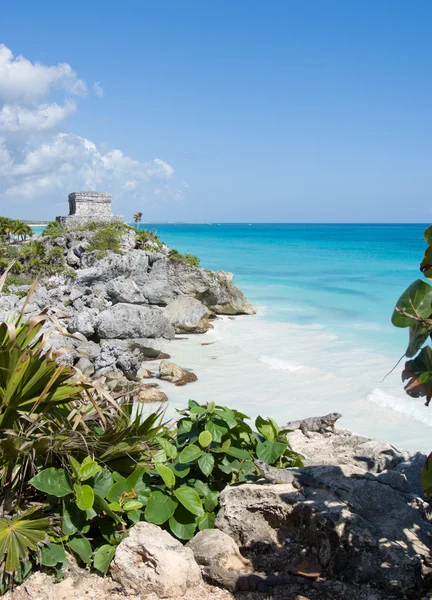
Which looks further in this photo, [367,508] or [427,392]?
[367,508]

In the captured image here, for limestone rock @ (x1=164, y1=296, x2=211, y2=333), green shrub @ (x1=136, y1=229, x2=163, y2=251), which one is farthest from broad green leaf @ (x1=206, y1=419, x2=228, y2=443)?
green shrub @ (x1=136, y1=229, x2=163, y2=251)

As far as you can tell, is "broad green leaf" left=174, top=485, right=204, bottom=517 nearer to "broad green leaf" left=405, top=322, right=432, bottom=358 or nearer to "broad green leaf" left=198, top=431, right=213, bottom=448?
"broad green leaf" left=198, top=431, right=213, bottom=448

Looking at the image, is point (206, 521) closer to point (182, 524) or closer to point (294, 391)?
point (182, 524)

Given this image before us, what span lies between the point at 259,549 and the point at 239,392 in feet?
22.1

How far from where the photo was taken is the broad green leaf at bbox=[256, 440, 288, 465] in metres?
3.42

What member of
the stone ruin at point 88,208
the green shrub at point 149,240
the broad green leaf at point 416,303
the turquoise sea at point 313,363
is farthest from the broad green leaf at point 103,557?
the stone ruin at point 88,208

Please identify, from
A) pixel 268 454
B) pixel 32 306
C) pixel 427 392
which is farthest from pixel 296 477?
pixel 32 306

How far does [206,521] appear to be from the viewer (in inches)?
123

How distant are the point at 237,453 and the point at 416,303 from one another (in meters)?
1.67

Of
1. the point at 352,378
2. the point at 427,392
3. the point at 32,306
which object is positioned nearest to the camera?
the point at 427,392

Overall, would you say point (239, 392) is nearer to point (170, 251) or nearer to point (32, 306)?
point (32, 306)

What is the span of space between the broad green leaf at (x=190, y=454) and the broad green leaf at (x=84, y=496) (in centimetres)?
57

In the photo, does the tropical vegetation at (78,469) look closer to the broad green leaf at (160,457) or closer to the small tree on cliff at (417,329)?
the broad green leaf at (160,457)

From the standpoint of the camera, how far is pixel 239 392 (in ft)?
31.9
